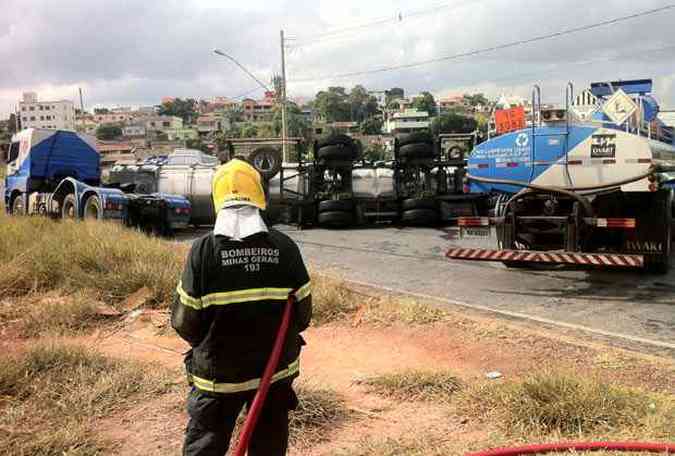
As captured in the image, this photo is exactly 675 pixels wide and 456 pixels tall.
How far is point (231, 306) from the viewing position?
2.77 meters

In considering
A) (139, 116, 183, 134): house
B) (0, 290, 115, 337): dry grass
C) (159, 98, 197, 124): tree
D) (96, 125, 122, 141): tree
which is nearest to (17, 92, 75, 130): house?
(96, 125, 122, 141): tree

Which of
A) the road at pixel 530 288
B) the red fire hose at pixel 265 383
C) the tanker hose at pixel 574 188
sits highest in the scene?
the tanker hose at pixel 574 188

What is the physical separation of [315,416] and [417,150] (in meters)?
13.8

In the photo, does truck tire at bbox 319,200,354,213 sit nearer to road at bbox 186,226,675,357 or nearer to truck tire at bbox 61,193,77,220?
road at bbox 186,226,675,357

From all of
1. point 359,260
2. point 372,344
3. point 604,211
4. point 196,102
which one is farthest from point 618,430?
point 196,102

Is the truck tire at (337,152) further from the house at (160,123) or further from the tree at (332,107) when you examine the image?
the house at (160,123)

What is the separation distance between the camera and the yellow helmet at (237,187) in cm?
287

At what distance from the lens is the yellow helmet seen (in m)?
2.87

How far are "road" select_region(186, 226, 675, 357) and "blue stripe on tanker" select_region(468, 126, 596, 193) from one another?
4.89 feet

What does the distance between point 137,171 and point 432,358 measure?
1577 cm

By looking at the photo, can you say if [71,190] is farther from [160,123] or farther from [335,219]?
[160,123]

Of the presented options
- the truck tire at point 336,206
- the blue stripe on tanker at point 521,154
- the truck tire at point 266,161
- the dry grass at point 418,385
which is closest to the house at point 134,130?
the truck tire at point 266,161

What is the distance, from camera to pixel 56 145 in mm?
18625

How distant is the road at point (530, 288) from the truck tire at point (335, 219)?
3.52 meters
